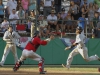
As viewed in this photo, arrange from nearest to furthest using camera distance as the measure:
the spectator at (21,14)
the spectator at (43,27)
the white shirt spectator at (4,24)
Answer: the white shirt spectator at (4,24)
the spectator at (43,27)
the spectator at (21,14)

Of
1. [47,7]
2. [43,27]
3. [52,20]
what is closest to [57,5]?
[47,7]

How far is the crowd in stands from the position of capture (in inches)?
882

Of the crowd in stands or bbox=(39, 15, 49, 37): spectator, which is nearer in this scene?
bbox=(39, 15, 49, 37): spectator

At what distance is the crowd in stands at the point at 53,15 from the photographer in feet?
73.5

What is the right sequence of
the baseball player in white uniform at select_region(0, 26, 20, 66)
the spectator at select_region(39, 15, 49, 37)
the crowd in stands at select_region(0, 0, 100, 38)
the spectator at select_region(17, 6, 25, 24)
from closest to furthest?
the baseball player in white uniform at select_region(0, 26, 20, 66) → the spectator at select_region(39, 15, 49, 37) → the crowd in stands at select_region(0, 0, 100, 38) → the spectator at select_region(17, 6, 25, 24)

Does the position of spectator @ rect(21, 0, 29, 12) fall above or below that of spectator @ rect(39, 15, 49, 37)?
above

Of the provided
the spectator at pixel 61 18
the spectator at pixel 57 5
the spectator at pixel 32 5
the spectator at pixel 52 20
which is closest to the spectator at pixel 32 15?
the spectator at pixel 32 5

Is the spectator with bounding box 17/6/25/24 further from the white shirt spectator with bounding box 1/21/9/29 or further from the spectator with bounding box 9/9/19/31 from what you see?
the white shirt spectator with bounding box 1/21/9/29

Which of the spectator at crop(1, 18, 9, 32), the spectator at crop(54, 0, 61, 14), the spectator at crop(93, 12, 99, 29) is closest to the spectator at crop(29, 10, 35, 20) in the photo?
the spectator at crop(1, 18, 9, 32)

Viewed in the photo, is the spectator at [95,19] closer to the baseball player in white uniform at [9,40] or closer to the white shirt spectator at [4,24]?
the baseball player in white uniform at [9,40]

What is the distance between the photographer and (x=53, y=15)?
22906 millimetres

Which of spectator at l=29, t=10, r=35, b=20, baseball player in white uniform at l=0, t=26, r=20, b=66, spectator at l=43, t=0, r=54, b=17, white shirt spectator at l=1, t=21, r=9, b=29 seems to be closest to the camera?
baseball player in white uniform at l=0, t=26, r=20, b=66

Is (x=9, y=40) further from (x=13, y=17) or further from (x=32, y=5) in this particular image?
(x=32, y=5)

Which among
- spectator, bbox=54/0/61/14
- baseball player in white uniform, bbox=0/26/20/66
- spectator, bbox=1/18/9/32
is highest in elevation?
spectator, bbox=54/0/61/14
